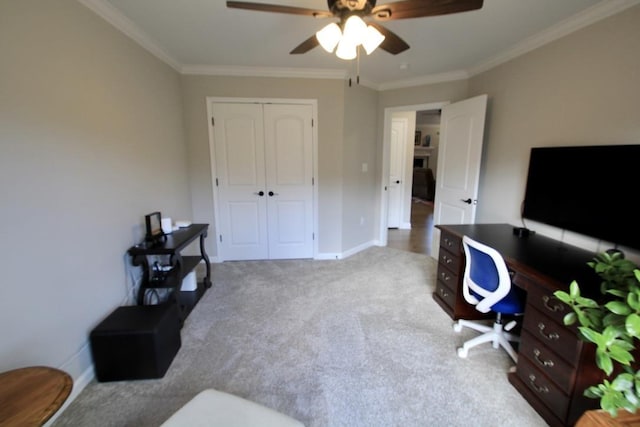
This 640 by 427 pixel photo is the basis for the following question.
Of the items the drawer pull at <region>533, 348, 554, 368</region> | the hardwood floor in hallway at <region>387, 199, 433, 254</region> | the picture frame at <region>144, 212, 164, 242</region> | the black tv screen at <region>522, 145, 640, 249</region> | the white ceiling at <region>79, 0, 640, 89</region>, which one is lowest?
the hardwood floor in hallway at <region>387, 199, 433, 254</region>

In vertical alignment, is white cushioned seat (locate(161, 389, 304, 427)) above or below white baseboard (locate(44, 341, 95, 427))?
above

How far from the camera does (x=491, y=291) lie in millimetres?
1909

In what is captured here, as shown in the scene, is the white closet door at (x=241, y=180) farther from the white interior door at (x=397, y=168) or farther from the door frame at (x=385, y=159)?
the white interior door at (x=397, y=168)

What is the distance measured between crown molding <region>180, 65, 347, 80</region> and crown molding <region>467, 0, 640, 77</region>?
168 cm

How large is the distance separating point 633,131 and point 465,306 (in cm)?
164

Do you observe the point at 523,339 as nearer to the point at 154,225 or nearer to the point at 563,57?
the point at 563,57

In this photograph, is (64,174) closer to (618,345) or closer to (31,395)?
(31,395)

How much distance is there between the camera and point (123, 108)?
227 cm

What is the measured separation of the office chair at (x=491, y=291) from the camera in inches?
71.9

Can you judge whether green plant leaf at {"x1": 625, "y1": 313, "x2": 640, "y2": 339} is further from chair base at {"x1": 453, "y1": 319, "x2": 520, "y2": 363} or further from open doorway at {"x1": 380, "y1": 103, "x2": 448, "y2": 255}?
open doorway at {"x1": 380, "y1": 103, "x2": 448, "y2": 255}

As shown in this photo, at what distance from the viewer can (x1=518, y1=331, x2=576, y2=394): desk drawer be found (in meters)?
1.44

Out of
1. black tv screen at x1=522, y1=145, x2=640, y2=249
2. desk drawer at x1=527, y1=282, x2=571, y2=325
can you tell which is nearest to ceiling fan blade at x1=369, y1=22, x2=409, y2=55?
A: black tv screen at x1=522, y1=145, x2=640, y2=249

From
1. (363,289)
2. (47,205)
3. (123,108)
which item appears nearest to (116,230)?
(47,205)

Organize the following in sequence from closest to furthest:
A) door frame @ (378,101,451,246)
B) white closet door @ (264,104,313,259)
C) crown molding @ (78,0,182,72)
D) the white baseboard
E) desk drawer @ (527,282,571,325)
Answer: desk drawer @ (527,282,571,325)
the white baseboard
crown molding @ (78,0,182,72)
white closet door @ (264,104,313,259)
door frame @ (378,101,451,246)
